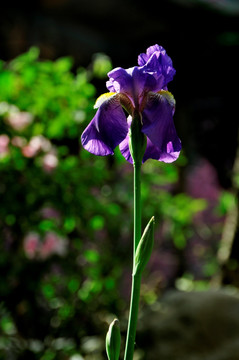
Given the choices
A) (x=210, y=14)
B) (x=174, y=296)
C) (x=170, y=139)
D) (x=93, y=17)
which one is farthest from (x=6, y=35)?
(x=170, y=139)

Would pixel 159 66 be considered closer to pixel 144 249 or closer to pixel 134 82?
pixel 134 82

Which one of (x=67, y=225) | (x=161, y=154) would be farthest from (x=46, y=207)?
(x=161, y=154)

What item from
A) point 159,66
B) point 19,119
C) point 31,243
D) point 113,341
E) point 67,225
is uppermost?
point 159,66

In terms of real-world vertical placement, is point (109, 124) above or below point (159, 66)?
below

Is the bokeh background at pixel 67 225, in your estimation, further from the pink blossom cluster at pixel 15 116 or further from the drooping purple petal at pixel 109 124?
the drooping purple petal at pixel 109 124

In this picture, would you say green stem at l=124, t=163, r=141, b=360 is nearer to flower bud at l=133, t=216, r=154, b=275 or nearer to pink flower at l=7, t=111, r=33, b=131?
flower bud at l=133, t=216, r=154, b=275

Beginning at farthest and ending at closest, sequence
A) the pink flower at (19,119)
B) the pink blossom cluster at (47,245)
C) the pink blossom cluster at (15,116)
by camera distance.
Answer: the pink blossom cluster at (47,245) → the pink flower at (19,119) → the pink blossom cluster at (15,116)

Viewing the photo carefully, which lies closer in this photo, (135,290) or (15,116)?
(135,290)

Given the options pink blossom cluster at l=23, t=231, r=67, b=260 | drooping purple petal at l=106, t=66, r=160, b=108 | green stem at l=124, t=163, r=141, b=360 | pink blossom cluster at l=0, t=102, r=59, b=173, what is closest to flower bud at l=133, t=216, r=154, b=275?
green stem at l=124, t=163, r=141, b=360

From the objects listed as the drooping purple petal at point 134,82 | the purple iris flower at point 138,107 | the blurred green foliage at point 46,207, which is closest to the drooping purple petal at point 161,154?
the purple iris flower at point 138,107
